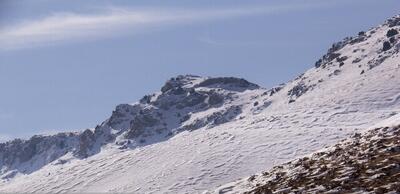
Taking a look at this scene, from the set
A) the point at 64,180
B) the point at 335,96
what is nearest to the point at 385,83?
the point at 335,96

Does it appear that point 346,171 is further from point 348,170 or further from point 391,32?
point 391,32

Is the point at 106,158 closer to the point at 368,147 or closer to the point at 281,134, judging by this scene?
the point at 281,134

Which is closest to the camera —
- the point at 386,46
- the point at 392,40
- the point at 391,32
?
the point at 386,46

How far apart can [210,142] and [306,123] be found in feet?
53.8

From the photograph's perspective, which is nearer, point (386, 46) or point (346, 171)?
point (346, 171)

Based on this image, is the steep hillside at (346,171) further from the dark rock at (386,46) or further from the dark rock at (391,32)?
the dark rock at (391,32)

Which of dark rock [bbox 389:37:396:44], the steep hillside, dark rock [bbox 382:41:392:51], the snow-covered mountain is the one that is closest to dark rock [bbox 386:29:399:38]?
the snow-covered mountain

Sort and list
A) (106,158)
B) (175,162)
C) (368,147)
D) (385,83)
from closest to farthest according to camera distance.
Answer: (368,147) → (175,162) → (385,83) → (106,158)

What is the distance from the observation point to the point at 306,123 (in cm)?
14325

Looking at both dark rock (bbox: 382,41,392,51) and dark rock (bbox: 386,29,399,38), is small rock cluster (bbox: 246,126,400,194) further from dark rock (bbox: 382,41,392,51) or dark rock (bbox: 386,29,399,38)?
dark rock (bbox: 386,29,399,38)

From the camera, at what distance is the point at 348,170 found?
43469mm

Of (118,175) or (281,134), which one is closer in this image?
(281,134)

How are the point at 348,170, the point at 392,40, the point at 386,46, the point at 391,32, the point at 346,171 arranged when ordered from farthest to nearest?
the point at 391,32 < the point at 392,40 < the point at 386,46 < the point at 348,170 < the point at 346,171

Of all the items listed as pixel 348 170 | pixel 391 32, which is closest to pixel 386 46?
pixel 391 32
